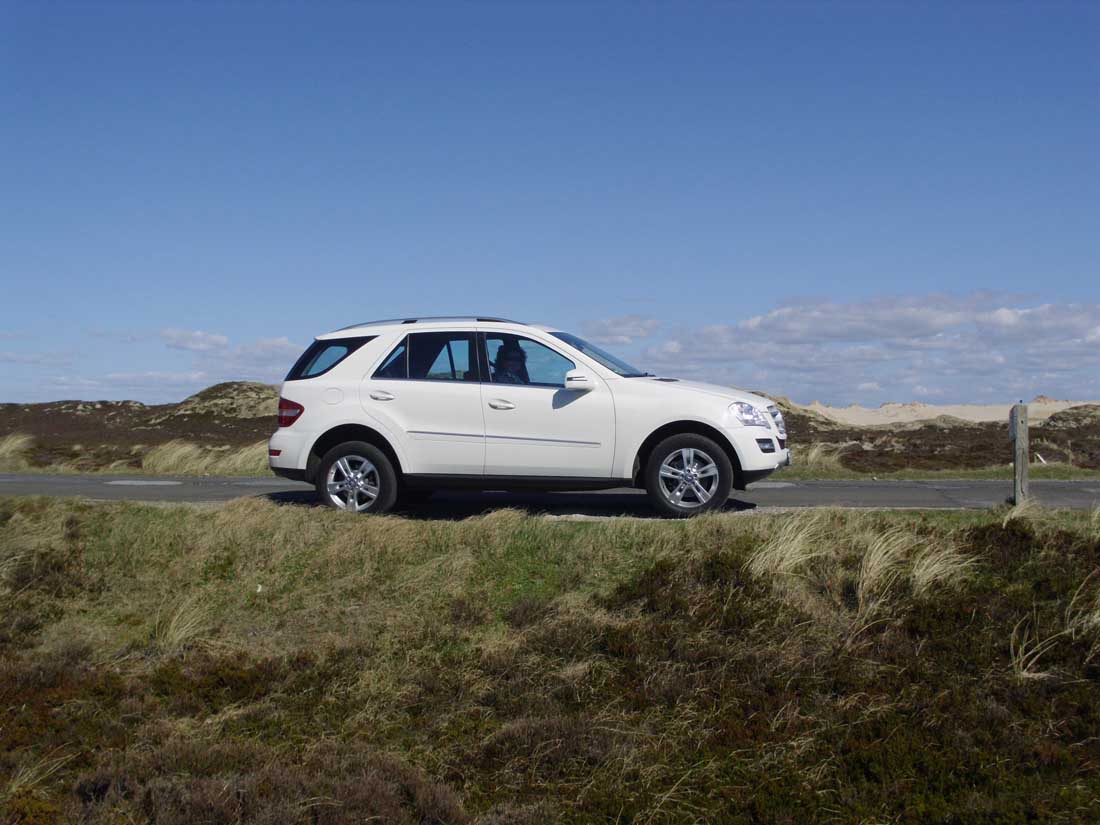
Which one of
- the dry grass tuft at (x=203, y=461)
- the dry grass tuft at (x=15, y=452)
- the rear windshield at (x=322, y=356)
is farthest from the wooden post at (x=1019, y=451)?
the dry grass tuft at (x=15, y=452)

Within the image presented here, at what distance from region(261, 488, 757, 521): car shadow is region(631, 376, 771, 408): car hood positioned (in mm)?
1242

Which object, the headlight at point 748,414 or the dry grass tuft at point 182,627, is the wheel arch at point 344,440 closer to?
the dry grass tuft at point 182,627

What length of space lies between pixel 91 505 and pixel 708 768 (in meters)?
9.12

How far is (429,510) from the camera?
12.1 meters

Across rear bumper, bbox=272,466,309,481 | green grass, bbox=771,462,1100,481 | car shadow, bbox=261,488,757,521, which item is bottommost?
car shadow, bbox=261,488,757,521

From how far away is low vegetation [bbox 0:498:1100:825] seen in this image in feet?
20.0

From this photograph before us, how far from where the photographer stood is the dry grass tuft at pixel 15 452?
26703 mm

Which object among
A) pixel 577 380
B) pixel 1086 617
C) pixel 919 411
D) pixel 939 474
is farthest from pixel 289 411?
pixel 919 411

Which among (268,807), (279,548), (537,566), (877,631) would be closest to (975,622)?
(877,631)

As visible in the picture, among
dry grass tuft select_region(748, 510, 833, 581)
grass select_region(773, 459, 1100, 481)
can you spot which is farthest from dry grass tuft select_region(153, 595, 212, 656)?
grass select_region(773, 459, 1100, 481)

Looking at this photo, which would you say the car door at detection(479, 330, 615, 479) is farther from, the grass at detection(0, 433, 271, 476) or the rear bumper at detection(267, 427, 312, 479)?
the grass at detection(0, 433, 271, 476)

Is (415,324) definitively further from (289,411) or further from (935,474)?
(935,474)

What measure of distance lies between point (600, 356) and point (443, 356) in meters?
1.67

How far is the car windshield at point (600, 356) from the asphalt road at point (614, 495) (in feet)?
5.01
